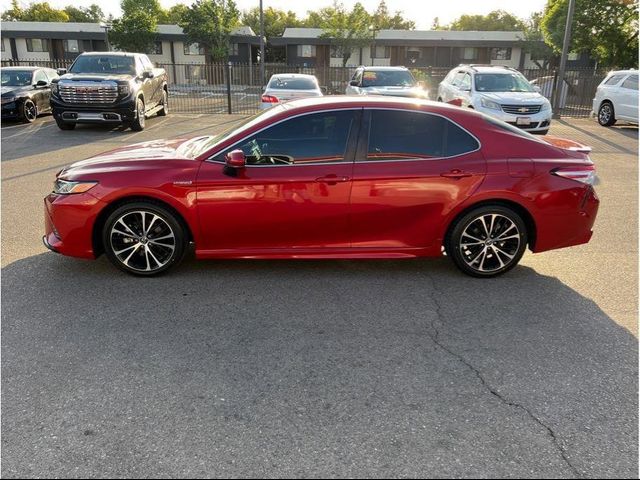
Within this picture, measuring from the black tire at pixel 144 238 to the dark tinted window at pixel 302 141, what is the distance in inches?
29.0

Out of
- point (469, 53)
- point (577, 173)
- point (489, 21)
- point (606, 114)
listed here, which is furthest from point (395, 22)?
point (577, 173)

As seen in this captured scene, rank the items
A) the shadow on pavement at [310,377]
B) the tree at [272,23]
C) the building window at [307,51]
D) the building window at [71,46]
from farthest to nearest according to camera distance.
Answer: the tree at [272,23] → the building window at [307,51] → the building window at [71,46] → the shadow on pavement at [310,377]

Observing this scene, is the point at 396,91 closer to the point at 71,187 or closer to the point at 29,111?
the point at 71,187

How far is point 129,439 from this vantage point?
2.72m

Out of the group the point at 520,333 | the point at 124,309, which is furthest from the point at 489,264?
the point at 124,309

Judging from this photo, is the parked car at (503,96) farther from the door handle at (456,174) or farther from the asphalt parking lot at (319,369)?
the asphalt parking lot at (319,369)

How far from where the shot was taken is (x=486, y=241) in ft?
15.9

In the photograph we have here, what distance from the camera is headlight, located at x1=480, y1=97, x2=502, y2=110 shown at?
13.8m

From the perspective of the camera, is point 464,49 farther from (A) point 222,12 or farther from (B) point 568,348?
(B) point 568,348

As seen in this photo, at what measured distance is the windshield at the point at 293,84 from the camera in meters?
14.6

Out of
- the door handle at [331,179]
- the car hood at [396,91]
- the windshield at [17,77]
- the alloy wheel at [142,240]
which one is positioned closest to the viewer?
the door handle at [331,179]

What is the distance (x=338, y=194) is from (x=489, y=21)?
262 feet

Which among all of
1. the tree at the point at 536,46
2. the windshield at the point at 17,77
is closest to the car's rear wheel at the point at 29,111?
the windshield at the point at 17,77

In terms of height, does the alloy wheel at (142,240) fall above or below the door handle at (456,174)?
below
